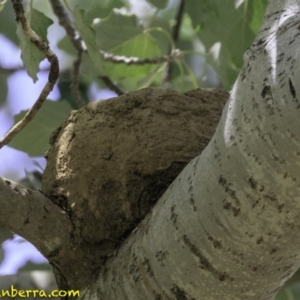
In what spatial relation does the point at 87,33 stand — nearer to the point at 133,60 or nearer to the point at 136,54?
the point at 133,60

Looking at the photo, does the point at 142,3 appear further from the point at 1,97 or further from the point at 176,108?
the point at 176,108

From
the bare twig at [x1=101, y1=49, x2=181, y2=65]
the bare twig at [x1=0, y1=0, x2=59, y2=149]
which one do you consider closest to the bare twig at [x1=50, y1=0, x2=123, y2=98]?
the bare twig at [x1=101, y1=49, x2=181, y2=65]

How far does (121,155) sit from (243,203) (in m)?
0.51

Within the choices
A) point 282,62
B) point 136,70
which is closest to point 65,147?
point 282,62

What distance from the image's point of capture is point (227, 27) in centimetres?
198

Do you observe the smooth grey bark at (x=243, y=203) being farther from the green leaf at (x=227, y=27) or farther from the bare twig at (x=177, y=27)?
the bare twig at (x=177, y=27)

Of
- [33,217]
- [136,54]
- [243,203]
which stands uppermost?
[136,54]

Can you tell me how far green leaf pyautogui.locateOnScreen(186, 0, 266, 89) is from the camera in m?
1.92

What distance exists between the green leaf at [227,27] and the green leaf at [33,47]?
64 centimetres

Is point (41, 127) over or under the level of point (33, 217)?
over

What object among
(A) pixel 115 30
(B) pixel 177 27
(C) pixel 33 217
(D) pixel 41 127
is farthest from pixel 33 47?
(B) pixel 177 27

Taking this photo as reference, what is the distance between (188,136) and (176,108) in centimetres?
12

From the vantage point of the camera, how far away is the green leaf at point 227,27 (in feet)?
6.29

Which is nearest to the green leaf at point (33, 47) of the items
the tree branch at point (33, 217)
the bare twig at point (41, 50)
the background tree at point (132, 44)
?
the background tree at point (132, 44)
